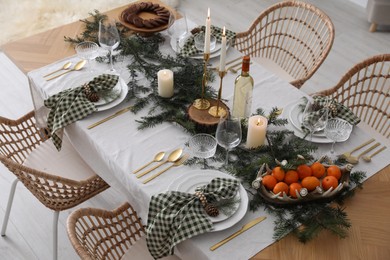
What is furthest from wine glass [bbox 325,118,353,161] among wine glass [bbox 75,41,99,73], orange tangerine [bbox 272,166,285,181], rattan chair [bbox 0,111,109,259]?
wine glass [bbox 75,41,99,73]

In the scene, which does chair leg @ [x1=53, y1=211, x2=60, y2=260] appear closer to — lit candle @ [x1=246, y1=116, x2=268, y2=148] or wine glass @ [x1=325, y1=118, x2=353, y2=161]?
lit candle @ [x1=246, y1=116, x2=268, y2=148]

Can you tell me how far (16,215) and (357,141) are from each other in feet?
5.38

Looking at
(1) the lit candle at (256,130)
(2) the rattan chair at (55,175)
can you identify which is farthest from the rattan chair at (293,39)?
(2) the rattan chair at (55,175)

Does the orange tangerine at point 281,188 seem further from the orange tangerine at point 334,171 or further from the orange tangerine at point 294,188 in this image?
the orange tangerine at point 334,171

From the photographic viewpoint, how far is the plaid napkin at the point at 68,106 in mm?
1871

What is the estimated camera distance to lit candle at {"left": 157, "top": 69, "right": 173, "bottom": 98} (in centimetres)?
193

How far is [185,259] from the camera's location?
1576mm

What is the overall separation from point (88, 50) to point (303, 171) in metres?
1.09

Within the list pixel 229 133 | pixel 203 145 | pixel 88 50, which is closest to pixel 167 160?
pixel 203 145

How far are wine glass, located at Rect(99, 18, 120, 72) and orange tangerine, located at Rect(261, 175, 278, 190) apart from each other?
0.88m

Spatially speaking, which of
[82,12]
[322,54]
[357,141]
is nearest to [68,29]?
[322,54]

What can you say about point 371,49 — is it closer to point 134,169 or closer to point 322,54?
point 322,54

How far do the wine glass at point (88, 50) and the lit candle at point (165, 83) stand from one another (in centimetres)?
35

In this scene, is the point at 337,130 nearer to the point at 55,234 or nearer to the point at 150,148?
the point at 150,148
